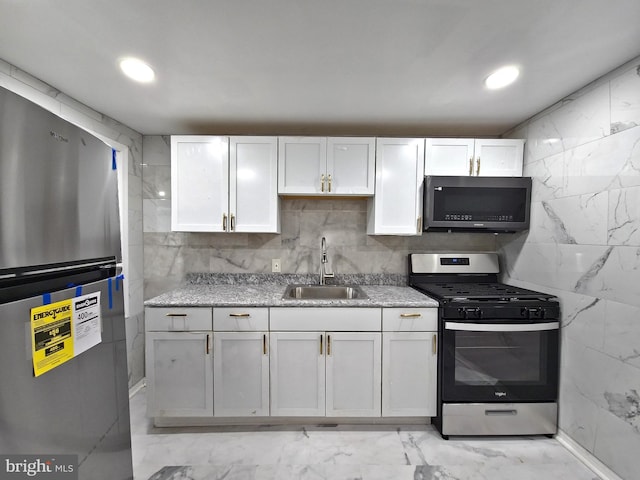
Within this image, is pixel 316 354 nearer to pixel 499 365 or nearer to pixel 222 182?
pixel 499 365

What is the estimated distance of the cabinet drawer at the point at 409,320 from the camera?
2.00 metres

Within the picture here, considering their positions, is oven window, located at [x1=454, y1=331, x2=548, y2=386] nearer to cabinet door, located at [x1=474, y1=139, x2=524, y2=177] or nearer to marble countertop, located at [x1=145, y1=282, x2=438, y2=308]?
marble countertop, located at [x1=145, y1=282, x2=438, y2=308]

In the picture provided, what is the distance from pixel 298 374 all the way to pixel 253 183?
4.81 ft

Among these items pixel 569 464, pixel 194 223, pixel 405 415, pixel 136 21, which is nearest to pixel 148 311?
pixel 194 223

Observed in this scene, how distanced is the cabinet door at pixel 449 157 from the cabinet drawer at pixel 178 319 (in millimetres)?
1989

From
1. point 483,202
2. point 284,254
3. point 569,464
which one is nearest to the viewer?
point 569,464

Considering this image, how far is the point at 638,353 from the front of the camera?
1.43 meters

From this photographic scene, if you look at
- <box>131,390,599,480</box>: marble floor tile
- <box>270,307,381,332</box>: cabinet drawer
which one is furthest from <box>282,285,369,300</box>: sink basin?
<box>131,390,599,480</box>: marble floor tile

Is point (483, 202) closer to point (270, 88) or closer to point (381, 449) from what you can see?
point (270, 88)

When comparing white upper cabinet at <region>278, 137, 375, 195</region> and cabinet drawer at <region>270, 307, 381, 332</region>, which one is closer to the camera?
cabinet drawer at <region>270, 307, 381, 332</region>

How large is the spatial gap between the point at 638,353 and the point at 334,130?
2339 mm

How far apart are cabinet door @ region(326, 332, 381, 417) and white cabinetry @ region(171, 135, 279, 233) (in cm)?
105

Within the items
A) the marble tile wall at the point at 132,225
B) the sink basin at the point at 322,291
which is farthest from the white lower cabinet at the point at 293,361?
the marble tile wall at the point at 132,225

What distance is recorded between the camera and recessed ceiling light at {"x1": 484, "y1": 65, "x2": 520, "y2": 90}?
1562 millimetres
